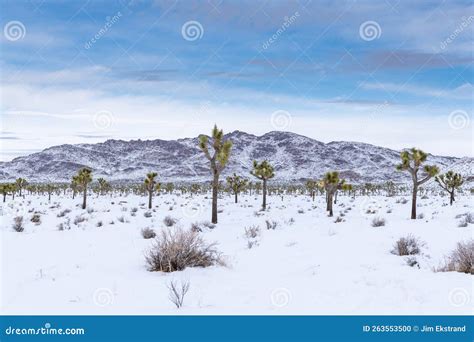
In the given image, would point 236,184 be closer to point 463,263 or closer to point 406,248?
point 406,248

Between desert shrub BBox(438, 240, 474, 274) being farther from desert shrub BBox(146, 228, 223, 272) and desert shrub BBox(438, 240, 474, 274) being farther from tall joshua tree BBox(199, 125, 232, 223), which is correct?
tall joshua tree BBox(199, 125, 232, 223)

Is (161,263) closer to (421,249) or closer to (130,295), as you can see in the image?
(130,295)

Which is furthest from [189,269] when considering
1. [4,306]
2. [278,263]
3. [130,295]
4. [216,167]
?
[216,167]

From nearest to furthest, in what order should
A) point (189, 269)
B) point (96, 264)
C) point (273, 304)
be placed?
point (273, 304) → point (189, 269) → point (96, 264)

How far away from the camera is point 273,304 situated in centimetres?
606

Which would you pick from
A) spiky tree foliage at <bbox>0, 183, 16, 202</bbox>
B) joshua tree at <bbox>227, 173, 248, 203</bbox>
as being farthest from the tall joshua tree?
spiky tree foliage at <bbox>0, 183, 16, 202</bbox>

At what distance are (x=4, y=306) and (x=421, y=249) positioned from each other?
945 centimetres

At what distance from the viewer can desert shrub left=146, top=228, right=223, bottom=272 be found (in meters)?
8.29
